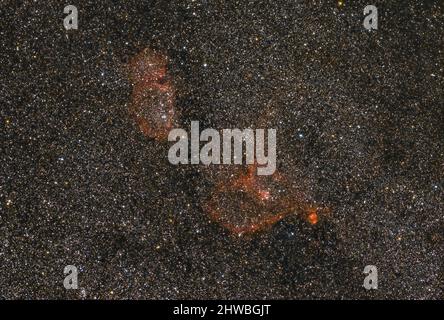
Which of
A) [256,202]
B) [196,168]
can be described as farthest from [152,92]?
[256,202]

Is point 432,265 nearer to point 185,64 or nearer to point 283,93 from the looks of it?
point 283,93

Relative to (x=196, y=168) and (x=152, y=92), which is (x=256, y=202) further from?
(x=152, y=92)

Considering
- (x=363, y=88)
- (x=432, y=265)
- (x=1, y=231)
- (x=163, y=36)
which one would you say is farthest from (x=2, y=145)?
(x=432, y=265)

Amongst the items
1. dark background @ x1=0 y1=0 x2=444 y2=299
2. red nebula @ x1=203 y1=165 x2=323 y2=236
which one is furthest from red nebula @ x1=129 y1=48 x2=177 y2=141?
red nebula @ x1=203 y1=165 x2=323 y2=236

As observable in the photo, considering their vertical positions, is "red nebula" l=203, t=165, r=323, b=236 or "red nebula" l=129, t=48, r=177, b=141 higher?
"red nebula" l=129, t=48, r=177, b=141

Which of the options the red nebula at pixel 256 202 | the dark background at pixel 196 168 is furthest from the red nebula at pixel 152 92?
the red nebula at pixel 256 202

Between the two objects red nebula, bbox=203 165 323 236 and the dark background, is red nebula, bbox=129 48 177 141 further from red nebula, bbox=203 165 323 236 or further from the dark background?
red nebula, bbox=203 165 323 236
